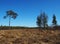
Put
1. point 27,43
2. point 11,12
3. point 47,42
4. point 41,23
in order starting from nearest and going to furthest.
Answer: point 27,43 → point 47,42 → point 11,12 → point 41,23

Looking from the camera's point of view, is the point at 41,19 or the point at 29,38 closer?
the point at 29,38

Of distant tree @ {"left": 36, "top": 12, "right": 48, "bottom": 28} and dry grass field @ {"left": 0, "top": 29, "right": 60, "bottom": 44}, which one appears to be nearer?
dry grass field @ {"left": 0, "top": 29, "right": 60, "bottom": 44}

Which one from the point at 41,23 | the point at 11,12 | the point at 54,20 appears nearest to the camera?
the point at 11,12

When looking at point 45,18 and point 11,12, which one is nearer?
point 11,12

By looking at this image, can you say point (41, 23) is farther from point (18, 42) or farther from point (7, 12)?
point (18, 42)

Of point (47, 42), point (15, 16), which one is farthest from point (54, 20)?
point (47, 42)

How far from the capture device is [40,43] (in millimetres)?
13984

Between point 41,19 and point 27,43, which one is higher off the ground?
point 41,19

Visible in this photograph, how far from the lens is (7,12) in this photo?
49.2 metres

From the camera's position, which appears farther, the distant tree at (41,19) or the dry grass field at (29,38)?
the distant tree at (41,19)

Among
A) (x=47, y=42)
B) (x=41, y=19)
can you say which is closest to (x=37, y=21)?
(x=41, y=19)

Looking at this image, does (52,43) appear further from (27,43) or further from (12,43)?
(12,43)

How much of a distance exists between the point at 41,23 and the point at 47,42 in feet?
133

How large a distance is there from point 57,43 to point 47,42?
1.07 m
